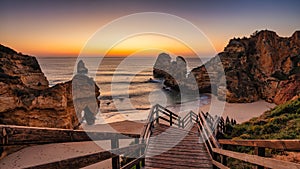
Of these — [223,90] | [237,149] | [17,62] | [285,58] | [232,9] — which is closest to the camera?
[237,149]

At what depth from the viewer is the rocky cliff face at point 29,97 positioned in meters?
18.0

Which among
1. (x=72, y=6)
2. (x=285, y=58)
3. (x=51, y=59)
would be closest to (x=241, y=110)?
(x=285, y=58)

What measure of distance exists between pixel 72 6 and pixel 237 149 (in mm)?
16772

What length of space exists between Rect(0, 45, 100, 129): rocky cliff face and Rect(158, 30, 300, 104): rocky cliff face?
2366 centimetres

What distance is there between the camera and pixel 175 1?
2086 cm

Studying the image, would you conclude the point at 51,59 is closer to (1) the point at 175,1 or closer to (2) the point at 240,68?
(2) the point at 240,68

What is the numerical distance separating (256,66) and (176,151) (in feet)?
122

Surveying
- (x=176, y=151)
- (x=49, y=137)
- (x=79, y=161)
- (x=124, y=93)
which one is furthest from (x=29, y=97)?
(x=124, y=93)

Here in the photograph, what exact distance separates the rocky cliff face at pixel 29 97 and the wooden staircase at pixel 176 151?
40.7 feet

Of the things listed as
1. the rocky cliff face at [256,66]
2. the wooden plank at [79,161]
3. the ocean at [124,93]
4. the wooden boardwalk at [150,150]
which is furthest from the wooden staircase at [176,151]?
the rocky cliff face at [256,66]

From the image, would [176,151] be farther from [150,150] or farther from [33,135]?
[33,135]

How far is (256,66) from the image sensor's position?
40.5 metres

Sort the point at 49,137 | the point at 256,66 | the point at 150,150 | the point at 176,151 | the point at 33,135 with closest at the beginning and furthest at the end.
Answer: the point at 33,135, the point at 49,137, the point at 176,151, the point at 150,150, the point at 256,66

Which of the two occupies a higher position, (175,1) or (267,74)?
(175,1)
